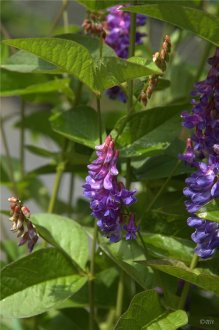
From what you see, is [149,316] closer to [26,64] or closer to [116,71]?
[116,71]

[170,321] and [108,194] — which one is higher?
[108,194]

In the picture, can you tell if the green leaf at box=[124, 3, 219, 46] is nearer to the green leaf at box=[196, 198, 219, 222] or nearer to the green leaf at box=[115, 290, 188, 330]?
the green leaf at box=[196, 198, 219, 222]

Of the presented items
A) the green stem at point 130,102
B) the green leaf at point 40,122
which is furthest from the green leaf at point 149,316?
the green leaf at point 40,122

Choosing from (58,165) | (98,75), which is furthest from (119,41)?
(98,75)

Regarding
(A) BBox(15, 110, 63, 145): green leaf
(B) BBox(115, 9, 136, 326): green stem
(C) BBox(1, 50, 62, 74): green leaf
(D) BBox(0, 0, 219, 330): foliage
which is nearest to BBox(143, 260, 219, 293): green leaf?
(D) BBox(0, 0, 219, 330): foliage

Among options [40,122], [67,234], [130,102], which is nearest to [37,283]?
[67,234]
